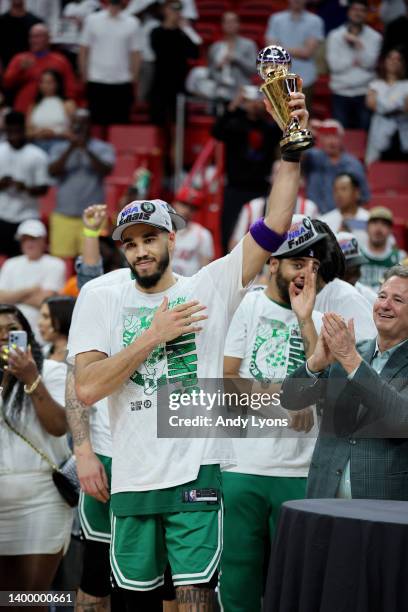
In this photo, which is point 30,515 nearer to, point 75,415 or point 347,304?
point 75,415

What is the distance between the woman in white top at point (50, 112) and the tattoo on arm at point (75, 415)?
7666 millimetres

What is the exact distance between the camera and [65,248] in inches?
Answer: 480

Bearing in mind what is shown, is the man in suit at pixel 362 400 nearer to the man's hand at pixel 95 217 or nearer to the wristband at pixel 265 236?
the wristband at pixel 265 236

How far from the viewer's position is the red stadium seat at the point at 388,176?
13.1 m

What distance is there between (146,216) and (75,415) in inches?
49.3

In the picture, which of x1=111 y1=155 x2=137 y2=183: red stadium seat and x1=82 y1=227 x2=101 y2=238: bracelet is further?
x1=111 y1=155 x2=137 y2=183: red stadium seat

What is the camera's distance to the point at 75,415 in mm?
5758

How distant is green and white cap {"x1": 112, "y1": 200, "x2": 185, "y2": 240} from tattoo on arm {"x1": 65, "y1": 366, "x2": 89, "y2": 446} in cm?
104

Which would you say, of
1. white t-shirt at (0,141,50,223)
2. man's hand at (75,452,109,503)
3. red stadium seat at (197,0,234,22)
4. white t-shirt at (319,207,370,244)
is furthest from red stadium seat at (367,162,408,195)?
man's hand at (75,452,109,503)

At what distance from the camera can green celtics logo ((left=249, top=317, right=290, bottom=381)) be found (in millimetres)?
5738

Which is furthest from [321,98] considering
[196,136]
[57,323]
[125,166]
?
[57,323]

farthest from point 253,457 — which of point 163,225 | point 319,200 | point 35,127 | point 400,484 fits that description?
point 35,127

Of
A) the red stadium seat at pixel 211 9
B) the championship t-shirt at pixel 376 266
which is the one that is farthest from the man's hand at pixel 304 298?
the red stadium seat at pixel 211 9

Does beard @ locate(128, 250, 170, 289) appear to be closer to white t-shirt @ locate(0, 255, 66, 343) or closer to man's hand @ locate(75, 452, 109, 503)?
man's hand @ locate(75, 452, 109, 503)
